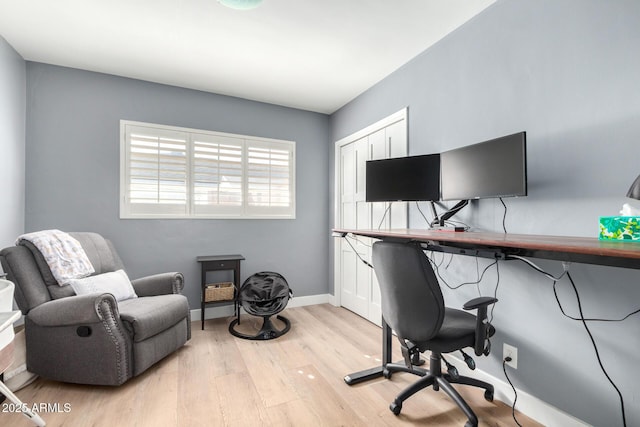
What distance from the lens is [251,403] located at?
5.86 ft

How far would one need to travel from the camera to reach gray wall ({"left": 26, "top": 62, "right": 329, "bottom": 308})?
8.90 ft

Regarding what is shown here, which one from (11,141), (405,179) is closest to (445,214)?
(405,179)

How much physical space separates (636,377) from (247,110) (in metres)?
3.73

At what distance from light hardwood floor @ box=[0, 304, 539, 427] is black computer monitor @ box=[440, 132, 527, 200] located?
1.28 meters

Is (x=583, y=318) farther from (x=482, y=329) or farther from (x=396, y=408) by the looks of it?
(x=396, y=408)

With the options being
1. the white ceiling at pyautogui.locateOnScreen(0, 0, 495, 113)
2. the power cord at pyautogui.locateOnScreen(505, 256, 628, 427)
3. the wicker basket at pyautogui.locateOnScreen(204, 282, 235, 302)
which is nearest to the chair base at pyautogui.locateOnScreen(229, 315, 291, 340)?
the wicker basket at pyautogui.locateOnScreen(204, 282, 235, 302)

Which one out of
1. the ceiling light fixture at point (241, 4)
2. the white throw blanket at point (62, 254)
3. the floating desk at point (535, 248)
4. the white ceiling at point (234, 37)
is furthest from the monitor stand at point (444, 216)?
the white throw blanket at point (62, 254)

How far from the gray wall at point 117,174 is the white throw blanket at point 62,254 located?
26.3 inches

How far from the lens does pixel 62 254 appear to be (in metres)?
2.13

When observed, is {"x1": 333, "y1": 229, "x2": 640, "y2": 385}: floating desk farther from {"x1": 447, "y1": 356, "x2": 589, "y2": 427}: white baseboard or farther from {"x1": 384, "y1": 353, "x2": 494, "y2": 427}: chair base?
{"x1": 447, "y1": 356, "x2": 589, "y2": 427}: white baseboard

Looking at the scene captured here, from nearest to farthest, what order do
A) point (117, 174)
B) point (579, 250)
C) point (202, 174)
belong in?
point (579, 250), point (117, 174), point (202, 174)

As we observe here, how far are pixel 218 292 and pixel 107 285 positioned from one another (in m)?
1.00

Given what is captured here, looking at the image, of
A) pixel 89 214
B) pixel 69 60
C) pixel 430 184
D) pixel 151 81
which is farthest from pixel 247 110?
pixel 430 184

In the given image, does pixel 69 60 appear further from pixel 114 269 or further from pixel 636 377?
pixel 636 377
